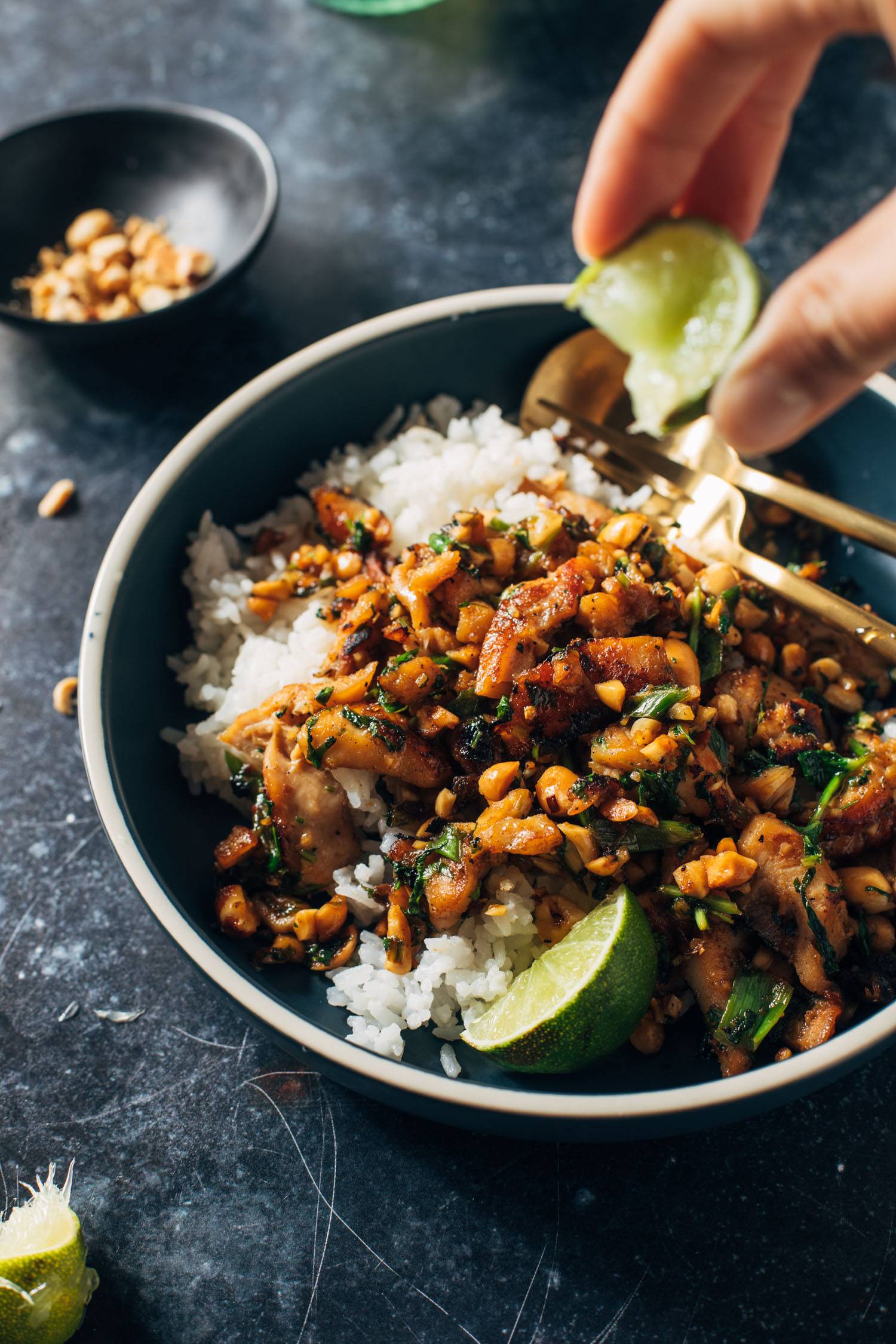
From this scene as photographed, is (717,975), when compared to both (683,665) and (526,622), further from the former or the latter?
(526,622)

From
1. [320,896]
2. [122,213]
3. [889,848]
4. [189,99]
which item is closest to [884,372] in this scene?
[889,848]

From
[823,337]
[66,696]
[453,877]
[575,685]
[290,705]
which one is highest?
[823,337]

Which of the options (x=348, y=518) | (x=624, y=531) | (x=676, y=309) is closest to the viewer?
(x=676, y=309)

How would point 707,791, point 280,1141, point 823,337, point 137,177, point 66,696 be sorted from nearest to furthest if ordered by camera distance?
point 823,337 < point 707,791 < point 280,1141 < point 66,696 < point 137,177

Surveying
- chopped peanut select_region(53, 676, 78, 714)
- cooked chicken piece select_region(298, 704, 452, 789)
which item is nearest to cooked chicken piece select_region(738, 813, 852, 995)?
cooked chicken piece select_region(298, 704, 452, 789)

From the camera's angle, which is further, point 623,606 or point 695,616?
point 695,616

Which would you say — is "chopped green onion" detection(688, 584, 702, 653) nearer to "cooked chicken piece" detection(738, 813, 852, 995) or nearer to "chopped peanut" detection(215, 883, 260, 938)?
"cooked chicken piece" detection(738, 813, 852, 995)

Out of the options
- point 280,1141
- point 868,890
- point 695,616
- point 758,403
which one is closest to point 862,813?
point 868,890
